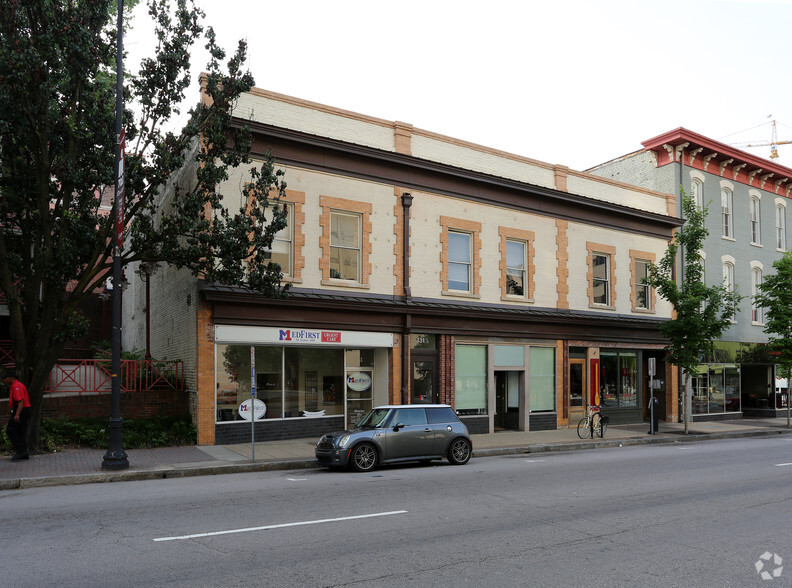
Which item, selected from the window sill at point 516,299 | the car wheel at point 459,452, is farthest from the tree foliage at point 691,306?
Answer: the car wheel at point 459,452

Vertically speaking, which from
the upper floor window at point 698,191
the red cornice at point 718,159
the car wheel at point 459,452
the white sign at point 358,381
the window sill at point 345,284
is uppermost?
the red cornice at point 718,159

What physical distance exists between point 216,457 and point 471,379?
9800 mm

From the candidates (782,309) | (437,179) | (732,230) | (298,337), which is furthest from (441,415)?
(732,230)

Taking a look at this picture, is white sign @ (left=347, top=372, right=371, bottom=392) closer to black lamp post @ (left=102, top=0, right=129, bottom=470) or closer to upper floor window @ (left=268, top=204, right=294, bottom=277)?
upper floor window @ (left=268, top=204, right=294, bottom=277)

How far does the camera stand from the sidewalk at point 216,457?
12820 mm

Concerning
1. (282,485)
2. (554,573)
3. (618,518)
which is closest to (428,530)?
(554,573)

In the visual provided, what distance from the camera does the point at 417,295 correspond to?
21344mm

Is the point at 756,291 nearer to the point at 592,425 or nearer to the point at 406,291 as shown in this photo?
the point at 592,425

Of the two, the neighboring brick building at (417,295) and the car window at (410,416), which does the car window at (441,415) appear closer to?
the car window at (410,416)

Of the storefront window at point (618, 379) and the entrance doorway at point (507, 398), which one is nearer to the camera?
the entrance doorway at point (507, 398)

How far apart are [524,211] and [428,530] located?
1743 centimetres

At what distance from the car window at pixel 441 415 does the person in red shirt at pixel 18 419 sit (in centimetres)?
863

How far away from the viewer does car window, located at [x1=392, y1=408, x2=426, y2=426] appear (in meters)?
14.9

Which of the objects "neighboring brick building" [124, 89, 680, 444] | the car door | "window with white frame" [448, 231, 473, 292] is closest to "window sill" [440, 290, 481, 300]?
"neighboring brick building" [124, 89, 680, 444]
